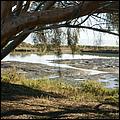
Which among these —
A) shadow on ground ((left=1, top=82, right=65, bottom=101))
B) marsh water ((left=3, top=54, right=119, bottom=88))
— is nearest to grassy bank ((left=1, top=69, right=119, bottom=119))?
shadow on ground ((left=1, top=82, right=65, bottom=101))

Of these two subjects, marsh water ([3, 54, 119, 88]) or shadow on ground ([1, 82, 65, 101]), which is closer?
shadow on ground ([1, 82, 65, 101])

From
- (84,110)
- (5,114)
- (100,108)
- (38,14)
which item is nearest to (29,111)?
(5,114)

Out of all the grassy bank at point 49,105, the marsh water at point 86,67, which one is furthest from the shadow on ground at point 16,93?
the marsh water at point 86,67

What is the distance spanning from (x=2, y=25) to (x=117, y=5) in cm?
253

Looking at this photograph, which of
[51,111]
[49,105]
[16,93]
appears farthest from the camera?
[16,93]

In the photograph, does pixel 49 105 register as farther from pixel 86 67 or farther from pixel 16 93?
pixel 86 67

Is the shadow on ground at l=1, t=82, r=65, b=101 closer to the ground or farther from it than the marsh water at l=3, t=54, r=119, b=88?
farther from it

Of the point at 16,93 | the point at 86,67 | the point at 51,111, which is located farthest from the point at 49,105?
the point at 86,67

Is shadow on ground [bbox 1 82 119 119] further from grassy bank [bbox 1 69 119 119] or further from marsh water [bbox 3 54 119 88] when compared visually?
marsh water [bbox 3 54 119 88]

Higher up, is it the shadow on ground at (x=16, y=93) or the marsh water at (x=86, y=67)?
the shadow on ground at (x=16, y=93)

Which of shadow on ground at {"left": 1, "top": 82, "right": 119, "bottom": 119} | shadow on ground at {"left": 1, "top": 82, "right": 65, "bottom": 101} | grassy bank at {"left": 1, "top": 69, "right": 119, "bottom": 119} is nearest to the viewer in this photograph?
shadow on ground at {"left": 1, "top": 82, "right": 119, "bottom": 119}

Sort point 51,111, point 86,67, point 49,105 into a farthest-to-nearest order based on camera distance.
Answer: point 86,67, point 49,105, point 51,111

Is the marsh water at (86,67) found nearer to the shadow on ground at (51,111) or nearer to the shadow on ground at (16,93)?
the shadow on ground at (16,93)

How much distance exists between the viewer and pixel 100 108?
1091cm
